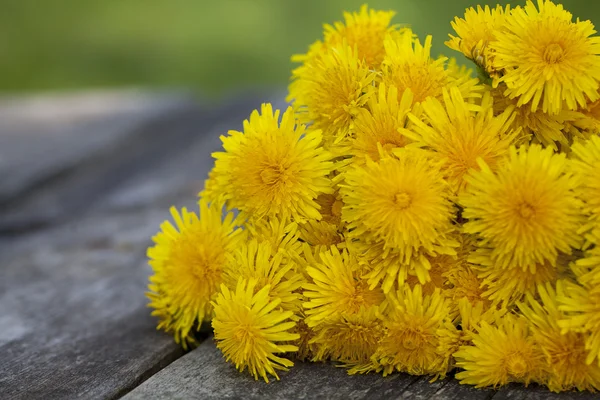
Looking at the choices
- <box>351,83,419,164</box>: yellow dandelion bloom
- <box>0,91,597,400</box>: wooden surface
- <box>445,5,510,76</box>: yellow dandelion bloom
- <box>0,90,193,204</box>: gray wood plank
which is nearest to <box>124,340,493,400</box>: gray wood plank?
<box>0,91,597,400</box>: wooden surface

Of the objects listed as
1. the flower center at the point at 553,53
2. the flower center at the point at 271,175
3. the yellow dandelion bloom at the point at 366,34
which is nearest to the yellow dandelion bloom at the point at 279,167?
the flower center at the point at 271,175

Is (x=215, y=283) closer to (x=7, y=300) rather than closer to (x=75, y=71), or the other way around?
(x=7, y=300)

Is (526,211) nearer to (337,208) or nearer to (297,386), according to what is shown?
(337,208)

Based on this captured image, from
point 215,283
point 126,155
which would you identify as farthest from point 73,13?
point 215,283

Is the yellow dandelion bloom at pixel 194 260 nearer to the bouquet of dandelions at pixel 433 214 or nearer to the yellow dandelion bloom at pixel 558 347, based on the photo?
the bouquet of dandelions at pixel 433 214

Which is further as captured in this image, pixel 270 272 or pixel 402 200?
pixel 270 272

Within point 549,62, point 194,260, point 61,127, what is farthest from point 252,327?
point 61,127
